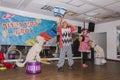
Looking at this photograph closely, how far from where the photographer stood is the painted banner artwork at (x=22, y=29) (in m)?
4.49

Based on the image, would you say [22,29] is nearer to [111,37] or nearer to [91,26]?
[91,26]

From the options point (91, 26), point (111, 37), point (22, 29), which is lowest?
point (111, 37)

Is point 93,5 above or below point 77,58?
above

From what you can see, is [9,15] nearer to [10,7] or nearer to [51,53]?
[10,7]

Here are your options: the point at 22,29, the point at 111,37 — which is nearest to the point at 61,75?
the point at 22,29

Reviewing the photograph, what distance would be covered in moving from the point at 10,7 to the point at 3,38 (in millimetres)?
1146

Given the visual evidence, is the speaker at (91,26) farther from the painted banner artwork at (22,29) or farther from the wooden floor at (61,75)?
the wooden floor at (61,75)

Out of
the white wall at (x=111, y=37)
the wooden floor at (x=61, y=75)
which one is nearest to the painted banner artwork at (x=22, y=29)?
the wooden floor at (x=61, y=75)

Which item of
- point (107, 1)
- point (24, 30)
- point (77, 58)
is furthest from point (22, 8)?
point (77, 58)

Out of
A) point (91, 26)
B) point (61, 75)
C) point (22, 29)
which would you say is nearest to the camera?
point (61, 75)

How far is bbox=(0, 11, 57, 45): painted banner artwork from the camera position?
4492mm

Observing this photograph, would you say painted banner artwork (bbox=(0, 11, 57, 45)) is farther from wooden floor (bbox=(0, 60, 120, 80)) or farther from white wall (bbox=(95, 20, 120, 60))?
white wall (bbox=(95, 20, 120, 60))

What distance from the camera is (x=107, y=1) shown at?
374 cm

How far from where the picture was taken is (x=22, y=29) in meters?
4.87
